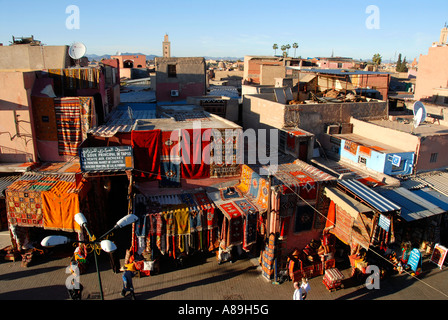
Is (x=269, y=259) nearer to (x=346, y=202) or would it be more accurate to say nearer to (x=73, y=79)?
(x=346, y=202)

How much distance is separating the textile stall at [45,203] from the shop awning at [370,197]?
32.2 ft

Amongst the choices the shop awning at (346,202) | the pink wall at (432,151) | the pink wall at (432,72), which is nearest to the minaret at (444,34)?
the pink wall at (432,72)

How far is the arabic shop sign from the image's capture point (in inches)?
474

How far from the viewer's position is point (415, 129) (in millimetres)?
16844

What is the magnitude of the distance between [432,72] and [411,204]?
20605 millimetres

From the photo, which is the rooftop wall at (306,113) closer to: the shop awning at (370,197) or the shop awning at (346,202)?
the shop awning at (370,197)

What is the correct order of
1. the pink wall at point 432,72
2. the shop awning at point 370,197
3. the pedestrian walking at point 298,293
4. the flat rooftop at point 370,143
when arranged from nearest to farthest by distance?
the pedestrian walking at point 298,293 → the shop awning at point 370,197 → the flat rooftop at point 370,143 → the pink wall at point 432,72

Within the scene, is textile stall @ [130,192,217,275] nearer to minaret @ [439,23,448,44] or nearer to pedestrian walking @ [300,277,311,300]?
pedestrian walking @ [300,277,311,300]

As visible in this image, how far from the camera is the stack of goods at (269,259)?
39.1 feet

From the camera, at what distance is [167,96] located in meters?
22.5

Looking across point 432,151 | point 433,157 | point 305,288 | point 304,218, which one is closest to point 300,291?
point 305,288

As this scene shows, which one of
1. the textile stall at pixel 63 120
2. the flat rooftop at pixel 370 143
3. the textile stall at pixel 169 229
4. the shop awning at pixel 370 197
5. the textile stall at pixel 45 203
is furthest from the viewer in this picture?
the flat rooftop at pixel 370 143
